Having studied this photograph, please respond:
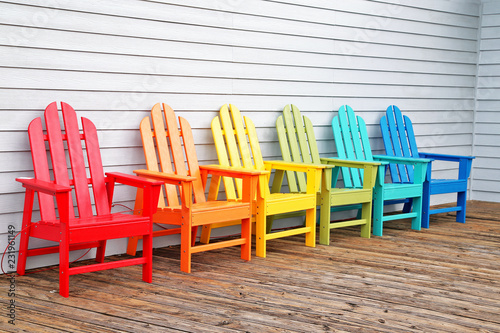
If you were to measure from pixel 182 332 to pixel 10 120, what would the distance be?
66.1 inches

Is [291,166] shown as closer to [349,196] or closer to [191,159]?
[349,196]

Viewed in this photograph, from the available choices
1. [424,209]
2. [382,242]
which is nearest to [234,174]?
[382,242]

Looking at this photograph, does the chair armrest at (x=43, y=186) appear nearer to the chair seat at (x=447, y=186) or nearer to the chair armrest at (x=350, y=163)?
the chair armrest at (x=350, y=163)

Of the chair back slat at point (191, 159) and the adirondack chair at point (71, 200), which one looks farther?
the chair back slat at point (191, 159)

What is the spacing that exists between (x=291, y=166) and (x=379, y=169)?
766mm

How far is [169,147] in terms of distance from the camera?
427 centimetres

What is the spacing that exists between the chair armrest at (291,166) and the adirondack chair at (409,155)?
53.5 inches

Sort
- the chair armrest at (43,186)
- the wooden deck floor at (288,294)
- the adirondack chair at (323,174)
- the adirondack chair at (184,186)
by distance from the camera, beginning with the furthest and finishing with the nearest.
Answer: the adirondack chair at (323,174) < the adirondack chair at (184,186) < the chair armrest at (43,186) < the wooden deck floor at (288,294)

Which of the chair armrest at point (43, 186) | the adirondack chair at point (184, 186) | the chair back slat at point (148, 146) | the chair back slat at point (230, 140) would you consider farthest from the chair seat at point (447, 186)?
the chair armrest at point (43, 186)

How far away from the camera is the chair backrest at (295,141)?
4785 mm

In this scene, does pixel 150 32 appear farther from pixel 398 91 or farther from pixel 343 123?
pixel 398 91

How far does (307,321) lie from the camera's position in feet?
9.24

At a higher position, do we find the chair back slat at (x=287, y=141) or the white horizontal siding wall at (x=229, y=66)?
the white horizontal siding wall at (x=229, y=66)

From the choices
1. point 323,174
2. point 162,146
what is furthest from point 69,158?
point 323,174
